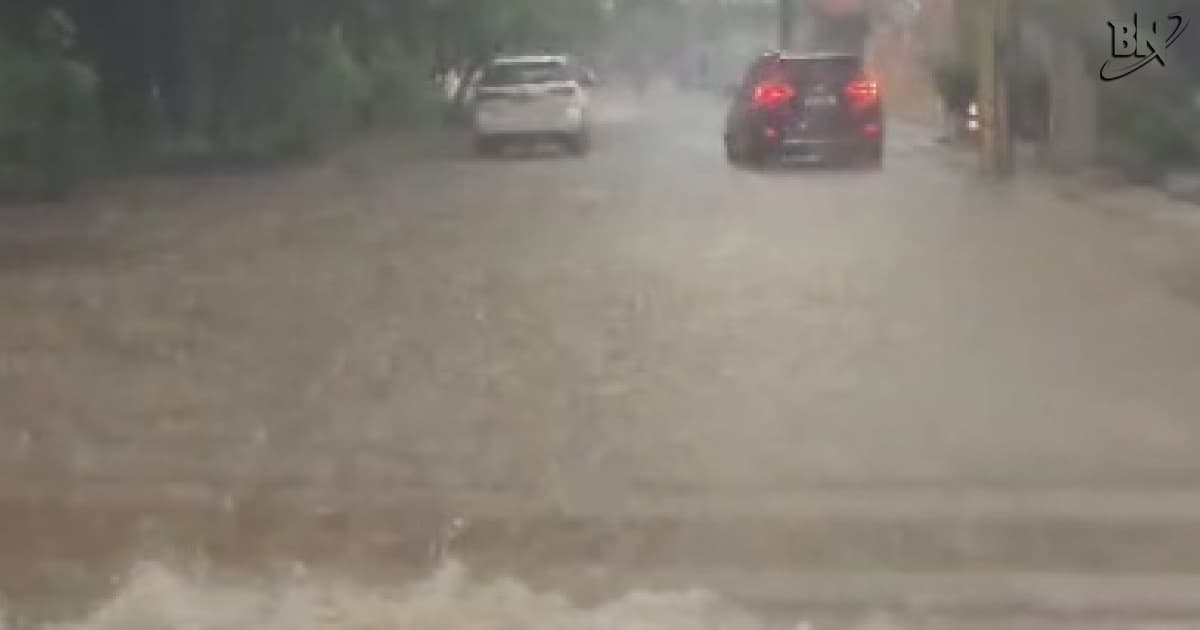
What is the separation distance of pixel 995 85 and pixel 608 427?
706 inches

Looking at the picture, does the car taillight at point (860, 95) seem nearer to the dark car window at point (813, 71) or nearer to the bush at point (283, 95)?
the dark car window at point (813, 71)

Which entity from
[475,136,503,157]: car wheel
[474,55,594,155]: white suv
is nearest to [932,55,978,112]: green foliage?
[474,55,594,155]: white suv

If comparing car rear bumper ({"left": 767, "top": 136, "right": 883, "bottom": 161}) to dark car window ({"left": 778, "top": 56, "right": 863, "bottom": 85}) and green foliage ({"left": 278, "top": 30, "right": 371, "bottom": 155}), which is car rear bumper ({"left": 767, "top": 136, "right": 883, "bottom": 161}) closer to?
dark car window ({"left": 778, "top": 56, "right": 863, "bottom": 85})

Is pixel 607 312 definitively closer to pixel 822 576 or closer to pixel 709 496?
pixel 709 496

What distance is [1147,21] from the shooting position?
95.8ft

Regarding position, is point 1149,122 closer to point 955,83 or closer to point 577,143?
point 955,83

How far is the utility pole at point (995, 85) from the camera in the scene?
2822 centimetres

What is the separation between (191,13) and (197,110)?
9.48ft

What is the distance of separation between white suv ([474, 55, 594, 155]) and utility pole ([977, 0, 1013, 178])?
10243mm

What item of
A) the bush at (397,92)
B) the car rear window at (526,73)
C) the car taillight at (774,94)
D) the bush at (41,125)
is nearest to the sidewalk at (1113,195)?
the car taillight at (774,94)

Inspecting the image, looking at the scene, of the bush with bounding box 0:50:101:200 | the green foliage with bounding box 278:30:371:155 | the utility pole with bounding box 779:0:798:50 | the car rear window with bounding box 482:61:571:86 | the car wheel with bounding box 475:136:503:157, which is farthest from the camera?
the utility pole with bounding box 779:0:798:50

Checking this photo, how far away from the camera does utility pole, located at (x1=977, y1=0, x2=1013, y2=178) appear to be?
28.2 metres

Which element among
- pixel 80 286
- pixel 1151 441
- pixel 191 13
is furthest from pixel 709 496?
pixel 191 13
